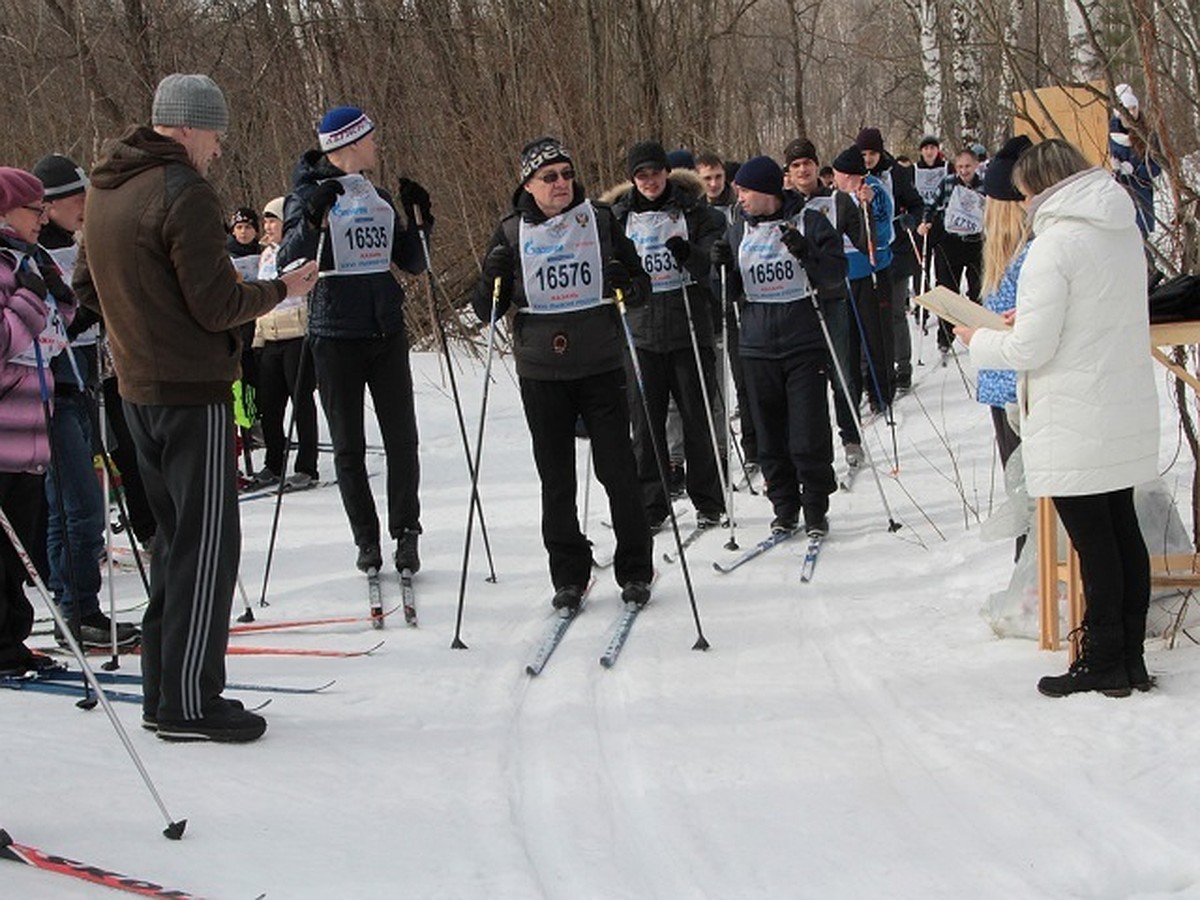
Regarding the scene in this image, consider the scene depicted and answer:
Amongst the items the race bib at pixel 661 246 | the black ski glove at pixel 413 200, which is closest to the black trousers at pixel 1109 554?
the race bib at pixel 661 246

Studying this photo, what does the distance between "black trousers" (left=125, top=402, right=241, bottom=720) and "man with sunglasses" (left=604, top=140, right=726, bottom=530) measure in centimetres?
338

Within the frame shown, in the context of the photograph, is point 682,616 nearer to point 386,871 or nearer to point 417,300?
point 386,871

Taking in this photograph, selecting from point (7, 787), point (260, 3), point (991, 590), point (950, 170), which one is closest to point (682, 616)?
point (991, 590)

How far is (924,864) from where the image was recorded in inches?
133

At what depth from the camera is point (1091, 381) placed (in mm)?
4168

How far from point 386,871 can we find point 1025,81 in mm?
3436

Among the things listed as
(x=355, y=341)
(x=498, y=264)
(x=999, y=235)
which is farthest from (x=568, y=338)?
(x=999, y=235)

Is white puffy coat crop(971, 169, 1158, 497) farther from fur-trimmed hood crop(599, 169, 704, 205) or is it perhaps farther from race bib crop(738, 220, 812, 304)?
fur-trimmed hood crop(599, 169, 704, 205)

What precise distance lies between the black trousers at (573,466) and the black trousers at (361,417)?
2.75 feet

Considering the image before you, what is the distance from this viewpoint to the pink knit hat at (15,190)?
497 centimetres

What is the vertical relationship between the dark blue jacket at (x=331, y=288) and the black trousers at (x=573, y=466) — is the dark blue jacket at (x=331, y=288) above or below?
above

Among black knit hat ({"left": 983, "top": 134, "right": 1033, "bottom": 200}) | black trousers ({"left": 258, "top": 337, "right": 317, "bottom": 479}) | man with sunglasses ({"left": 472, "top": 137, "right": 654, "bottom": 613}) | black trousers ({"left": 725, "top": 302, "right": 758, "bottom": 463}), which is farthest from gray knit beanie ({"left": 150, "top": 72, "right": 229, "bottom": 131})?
black trousers ({"left": 258, "top": 337, "right": 317, "bottom": 479})

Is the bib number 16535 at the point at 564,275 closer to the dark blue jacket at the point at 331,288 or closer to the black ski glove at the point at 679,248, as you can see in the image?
the dark blue jacket at the point at 331,288

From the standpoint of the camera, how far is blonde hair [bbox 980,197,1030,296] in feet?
16.4
